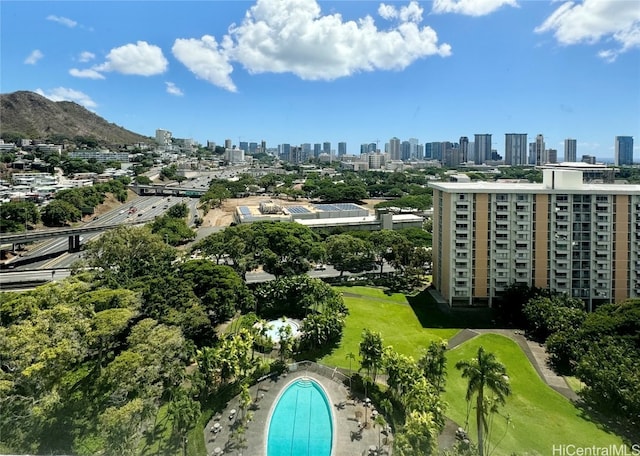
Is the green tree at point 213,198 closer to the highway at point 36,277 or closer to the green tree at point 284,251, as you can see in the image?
the highway at point 36,277

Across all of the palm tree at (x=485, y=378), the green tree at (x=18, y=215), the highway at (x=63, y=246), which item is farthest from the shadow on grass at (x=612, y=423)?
the green tree at (x=18, y=215)

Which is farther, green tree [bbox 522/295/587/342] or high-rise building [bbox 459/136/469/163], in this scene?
high-rise building [bbox 459/136/469/163]

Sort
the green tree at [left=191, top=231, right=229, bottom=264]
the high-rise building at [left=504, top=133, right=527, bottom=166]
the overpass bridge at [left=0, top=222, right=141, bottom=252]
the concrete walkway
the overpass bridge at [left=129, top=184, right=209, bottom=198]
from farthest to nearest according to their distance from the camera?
the high-rise building at [left=504, top=133, right=527, bottom=166] < the overpass bridge at [left=129, top=184, right=209, bottom=198] < the overpass bridge at [left=0, top=222, right=141, bottom=252] < the green tree at [left=191, top=231, right=229, bottom=264] < the concrete walkway

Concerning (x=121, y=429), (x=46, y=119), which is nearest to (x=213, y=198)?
(x=121, y=429)

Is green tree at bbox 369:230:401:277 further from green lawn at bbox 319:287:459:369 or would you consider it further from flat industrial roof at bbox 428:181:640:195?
flat industrial roof at bbox 428:181:640:195

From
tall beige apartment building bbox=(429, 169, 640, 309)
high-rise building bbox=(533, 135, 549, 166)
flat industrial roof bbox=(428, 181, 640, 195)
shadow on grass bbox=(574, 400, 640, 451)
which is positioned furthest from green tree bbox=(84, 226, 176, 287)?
high-rise building bbox=(533, 135, 549, 166)

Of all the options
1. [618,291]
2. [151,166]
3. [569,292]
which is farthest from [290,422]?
[151,166]

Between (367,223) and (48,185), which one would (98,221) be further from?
(367,223)
